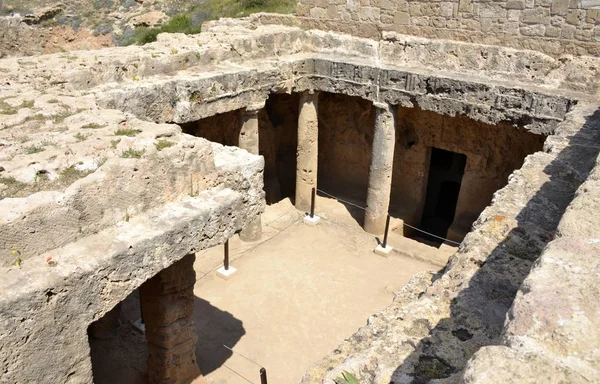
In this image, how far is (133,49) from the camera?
9094mm

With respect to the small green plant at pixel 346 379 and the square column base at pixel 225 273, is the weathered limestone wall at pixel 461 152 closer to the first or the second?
the square column base at pixel 225 273

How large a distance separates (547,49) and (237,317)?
23.5ft

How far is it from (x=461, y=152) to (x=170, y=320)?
847 cm

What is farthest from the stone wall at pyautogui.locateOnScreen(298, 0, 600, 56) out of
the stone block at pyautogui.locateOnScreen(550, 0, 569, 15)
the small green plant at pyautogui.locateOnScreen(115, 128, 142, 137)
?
the small green plant at pyautogui.locateOnScreen(115, 128, 142, 137)

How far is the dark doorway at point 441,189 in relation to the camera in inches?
541

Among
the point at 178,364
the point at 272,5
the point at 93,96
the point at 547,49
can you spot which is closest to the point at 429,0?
the point at 547,49

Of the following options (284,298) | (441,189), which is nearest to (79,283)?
(284,298)

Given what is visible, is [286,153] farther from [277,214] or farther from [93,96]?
[93,96]

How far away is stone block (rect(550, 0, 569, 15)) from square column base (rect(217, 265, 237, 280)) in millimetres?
7409

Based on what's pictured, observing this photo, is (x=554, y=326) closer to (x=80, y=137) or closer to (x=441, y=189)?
(x=80, y=137)

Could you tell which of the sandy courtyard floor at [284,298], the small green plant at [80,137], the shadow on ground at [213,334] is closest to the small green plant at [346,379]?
the small green plant at [80,137]

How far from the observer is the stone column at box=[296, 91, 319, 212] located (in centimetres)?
1151

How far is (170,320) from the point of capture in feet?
17.8

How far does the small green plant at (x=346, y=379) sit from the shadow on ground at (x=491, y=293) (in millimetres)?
196
